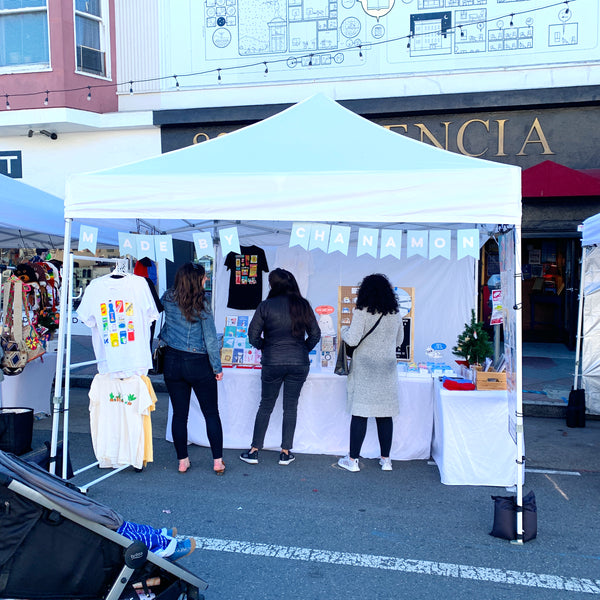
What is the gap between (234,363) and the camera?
19.0 ft

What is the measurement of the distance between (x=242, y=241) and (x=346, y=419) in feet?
8.29

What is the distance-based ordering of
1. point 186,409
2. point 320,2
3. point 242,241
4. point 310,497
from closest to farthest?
point 310,497 → point 186,409 → point 242,241 → point 320,2

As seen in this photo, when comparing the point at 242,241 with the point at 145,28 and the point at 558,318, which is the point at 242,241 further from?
the point at 558,318

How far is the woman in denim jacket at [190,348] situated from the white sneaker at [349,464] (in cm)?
111

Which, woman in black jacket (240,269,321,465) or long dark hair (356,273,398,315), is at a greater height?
long dark hair (356,273,398,315)

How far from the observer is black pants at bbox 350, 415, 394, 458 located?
16.1 feet

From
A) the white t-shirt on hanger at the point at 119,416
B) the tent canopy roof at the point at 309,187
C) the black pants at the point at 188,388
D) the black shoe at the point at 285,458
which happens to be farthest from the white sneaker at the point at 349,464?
the tent canopy roof at the point at 309,187

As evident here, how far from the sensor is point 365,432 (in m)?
5.04

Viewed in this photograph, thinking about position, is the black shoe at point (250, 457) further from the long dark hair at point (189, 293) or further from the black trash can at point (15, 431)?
the black trash can at point (15, 431)

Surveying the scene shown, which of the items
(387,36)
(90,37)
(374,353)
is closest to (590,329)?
(374,353)

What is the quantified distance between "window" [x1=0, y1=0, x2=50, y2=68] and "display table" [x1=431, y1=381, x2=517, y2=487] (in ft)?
33.0

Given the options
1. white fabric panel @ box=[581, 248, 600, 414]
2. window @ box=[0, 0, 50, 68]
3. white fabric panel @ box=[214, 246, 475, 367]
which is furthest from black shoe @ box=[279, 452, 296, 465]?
window @ box=[0, 0, 50, 68]

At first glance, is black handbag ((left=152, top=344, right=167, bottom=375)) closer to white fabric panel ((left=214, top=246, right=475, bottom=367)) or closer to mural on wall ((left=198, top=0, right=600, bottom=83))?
white fabric panel ((left=214, top=246, right=475, bottom=367))

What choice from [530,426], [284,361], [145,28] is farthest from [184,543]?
[145,28]
